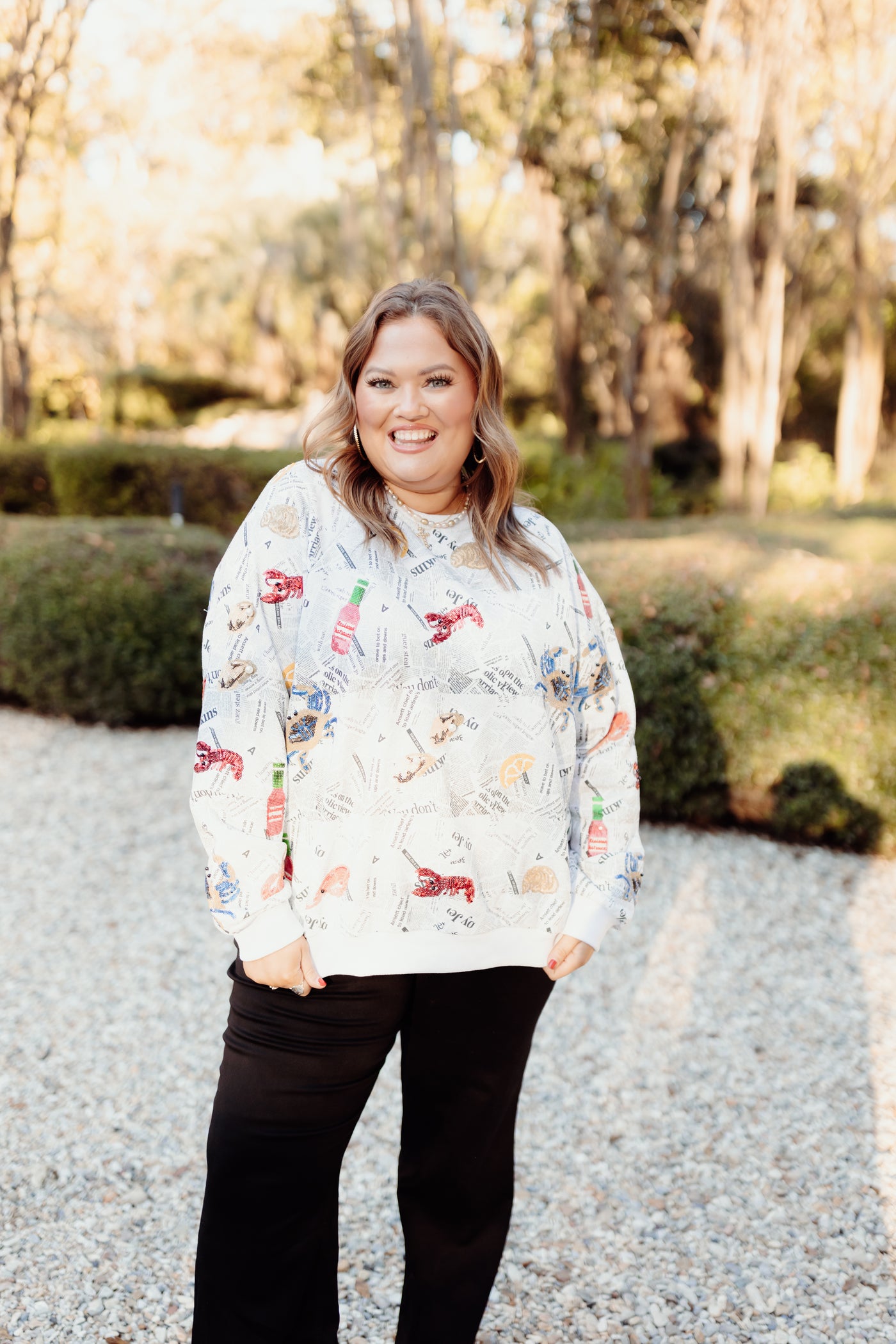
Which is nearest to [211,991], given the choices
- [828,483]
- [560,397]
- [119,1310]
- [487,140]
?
[119,1310]

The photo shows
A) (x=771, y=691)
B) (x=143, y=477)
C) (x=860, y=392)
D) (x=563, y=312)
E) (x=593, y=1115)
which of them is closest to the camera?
(x=593, y=1115)

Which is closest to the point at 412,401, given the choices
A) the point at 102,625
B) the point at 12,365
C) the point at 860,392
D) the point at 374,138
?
the point at 102,625

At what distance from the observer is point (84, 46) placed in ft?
39.2

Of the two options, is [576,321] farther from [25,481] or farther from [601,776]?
[601,776]

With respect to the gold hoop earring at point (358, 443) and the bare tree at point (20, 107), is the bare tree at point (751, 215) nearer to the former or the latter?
the bare tree at point (20, 107)

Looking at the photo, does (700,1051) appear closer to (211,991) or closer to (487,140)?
(211,991)

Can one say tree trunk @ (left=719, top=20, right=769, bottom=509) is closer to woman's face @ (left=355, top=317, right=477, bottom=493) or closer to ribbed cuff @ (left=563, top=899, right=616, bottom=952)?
woman's face @ (left=355, top=317, right=477, bottom=493)

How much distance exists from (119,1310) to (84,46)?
45.4 feet

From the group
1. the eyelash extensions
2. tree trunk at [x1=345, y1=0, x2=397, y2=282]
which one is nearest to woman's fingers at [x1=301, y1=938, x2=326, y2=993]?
the eyelash extensions

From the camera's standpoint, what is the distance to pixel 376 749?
1.44 metres

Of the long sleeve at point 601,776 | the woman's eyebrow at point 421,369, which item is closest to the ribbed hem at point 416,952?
the long sleeve at point 601,776

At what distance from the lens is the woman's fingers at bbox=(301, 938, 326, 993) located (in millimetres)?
1391

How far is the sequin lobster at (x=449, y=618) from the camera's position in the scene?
148cm

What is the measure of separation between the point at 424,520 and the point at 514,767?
418mm
